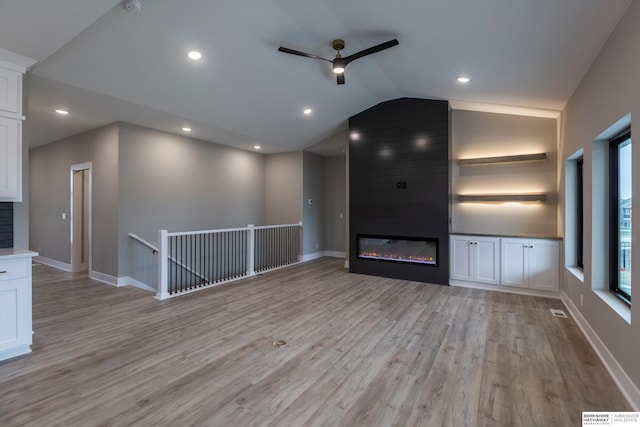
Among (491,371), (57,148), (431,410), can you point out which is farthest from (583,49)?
(57,148)

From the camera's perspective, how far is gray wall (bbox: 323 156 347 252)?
863cm

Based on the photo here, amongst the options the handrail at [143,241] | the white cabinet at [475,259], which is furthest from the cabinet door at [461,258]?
the handrail at [143,241]

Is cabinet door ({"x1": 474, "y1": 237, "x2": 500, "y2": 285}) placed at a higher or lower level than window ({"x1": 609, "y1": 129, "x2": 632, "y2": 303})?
lower

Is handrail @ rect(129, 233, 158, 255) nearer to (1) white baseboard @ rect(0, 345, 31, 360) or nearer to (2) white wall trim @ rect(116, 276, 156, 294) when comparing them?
(2) white wall trim @ rect(116, 276, 156, 294)

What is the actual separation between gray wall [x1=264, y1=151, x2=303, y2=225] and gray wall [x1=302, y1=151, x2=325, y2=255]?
0.62 feet

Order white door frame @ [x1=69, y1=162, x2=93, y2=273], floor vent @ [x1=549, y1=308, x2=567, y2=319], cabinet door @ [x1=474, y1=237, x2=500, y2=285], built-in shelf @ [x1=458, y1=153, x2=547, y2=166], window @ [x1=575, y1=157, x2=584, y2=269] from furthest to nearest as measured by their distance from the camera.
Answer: white door frame @ [x1=69, y1=162, x2=93, y2=273]
cabinet door @ [x1=474, y1=237, x2=500, y2=285]
built-in shelf @ [x1=458, y1=153, x2=547, y2=166]
window @ [x1=575, y1=157, x2=584, y2=269]
floor vent @ [x1=549, y1=308, x2=567, y2=319]

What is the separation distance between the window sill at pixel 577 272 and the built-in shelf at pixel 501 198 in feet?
4.03

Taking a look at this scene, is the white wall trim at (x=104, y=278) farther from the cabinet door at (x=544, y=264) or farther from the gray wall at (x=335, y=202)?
the cabinet door at (x=544, y=264)

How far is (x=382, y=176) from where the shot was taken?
6.02 meters

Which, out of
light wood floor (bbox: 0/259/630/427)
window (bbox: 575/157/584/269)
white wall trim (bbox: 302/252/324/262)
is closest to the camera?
light wood floor (bbox: 0/259/630/427)

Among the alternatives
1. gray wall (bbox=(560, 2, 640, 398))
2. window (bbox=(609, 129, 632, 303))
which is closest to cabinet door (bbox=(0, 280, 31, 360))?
gray wall (bbox=(560, 2, 640, 398))

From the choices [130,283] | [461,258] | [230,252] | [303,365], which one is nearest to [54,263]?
[130,283]

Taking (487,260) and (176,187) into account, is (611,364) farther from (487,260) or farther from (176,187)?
(176,187)

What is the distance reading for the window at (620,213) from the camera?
9.02ft
